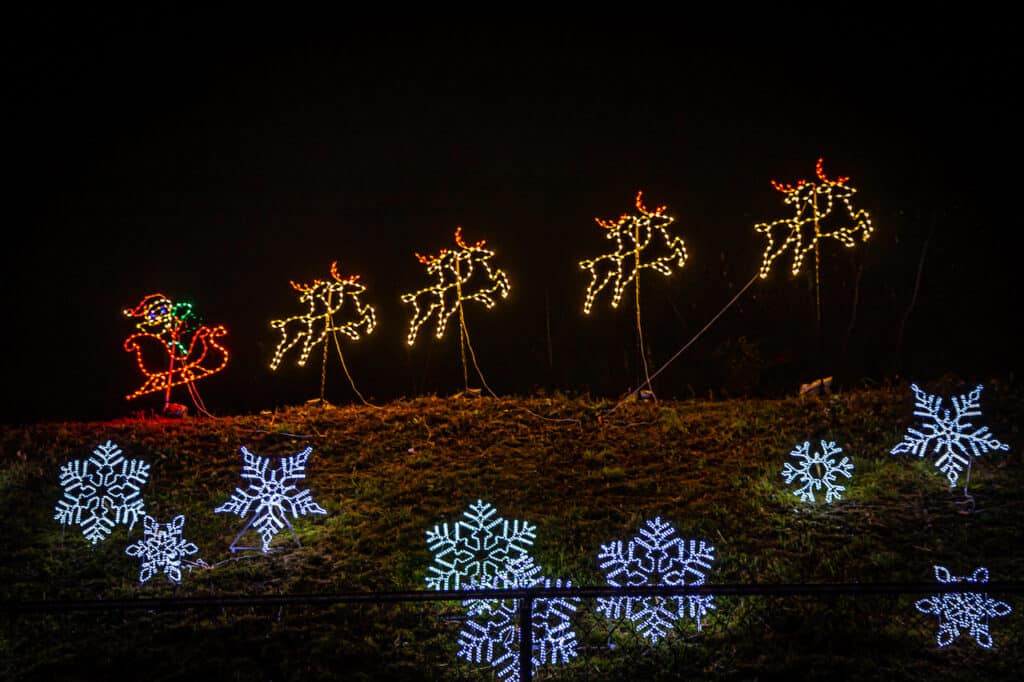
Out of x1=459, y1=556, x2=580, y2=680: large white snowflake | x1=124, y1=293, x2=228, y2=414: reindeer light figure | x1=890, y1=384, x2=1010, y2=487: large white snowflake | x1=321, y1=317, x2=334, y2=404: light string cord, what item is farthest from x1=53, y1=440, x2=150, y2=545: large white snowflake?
x1=890, y1=384, x2=1010, y2=487: large white snowflake

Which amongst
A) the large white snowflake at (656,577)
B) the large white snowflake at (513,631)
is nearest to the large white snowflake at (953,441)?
the large white snowflake at (656,577)

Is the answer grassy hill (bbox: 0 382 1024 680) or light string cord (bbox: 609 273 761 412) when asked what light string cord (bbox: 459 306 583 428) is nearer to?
grassy hill (bbox: 0 382 1024 680)

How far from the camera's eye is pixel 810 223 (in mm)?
10742

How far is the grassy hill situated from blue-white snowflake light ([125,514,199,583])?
0.30 feet

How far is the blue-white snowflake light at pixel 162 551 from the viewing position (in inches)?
249

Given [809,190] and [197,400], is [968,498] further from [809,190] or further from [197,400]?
[197,400]

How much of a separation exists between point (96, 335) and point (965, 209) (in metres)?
12.9

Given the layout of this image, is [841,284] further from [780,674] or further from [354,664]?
[354,664]

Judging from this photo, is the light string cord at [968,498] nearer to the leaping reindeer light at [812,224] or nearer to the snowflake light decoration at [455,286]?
the leaping reindeer light at [812,224]

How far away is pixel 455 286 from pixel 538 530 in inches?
196

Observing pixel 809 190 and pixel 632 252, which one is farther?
pixel 632 252

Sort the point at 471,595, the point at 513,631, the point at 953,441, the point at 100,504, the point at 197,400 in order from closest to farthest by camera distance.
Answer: the point at 471,595 → the point at 513,631 → the point at 953,441 → the point at 100,504 → the point at 197,400

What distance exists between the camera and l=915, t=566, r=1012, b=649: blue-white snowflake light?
4.89 metres

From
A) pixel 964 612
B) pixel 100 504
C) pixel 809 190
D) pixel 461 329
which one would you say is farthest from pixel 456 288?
pixel 964 612
